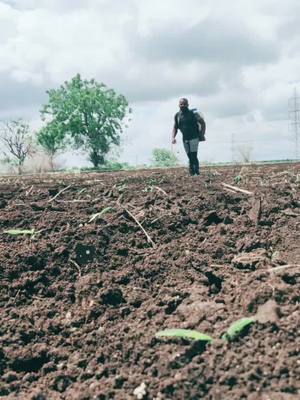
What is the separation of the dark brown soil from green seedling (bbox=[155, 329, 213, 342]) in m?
0.04

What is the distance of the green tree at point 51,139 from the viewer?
5247 cm

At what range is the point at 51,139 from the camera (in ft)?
174

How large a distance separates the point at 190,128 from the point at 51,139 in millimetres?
43625

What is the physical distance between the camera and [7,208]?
18.1 ft

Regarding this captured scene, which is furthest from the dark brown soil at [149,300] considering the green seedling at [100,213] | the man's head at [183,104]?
the man's head at [183,104]

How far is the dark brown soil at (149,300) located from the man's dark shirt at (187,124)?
5224 mm

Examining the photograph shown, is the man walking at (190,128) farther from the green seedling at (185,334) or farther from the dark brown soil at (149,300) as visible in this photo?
the green seedling at (185,334)

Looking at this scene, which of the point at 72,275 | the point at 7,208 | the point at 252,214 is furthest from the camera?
the point at 7,208

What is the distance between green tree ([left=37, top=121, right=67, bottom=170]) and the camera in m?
52.5

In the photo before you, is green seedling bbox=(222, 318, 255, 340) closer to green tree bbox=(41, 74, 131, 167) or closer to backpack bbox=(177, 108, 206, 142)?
backpack bbox=(177, 108, 206, 142)

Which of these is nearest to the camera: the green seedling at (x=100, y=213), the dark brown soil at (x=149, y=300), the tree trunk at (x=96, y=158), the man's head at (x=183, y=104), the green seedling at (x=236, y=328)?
the dark brown soil at (x=149, y=300)

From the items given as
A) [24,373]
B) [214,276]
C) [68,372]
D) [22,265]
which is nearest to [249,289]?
[214,276]

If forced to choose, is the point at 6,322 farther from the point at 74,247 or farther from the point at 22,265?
the point at 74,247

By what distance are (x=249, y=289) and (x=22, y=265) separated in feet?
5.35
